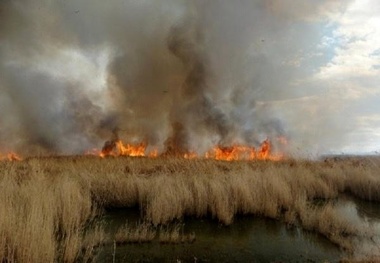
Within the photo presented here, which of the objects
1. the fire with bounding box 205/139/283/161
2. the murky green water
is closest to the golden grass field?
the murky green water

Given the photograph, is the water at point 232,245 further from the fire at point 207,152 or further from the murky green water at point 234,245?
the fire at point 207,152

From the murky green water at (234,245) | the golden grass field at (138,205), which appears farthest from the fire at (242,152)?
the murky green water at (234,245)

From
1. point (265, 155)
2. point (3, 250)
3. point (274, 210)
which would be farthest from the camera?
point (265, 155)

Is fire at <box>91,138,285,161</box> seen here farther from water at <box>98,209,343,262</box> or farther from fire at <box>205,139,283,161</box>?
water at <box>98,209,343,262</box>

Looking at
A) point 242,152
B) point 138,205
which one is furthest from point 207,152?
point 138,205

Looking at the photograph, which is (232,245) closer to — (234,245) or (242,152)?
(234,245)

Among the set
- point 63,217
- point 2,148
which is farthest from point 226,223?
point 2,148

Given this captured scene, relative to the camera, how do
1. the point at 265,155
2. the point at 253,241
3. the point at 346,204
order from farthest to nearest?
1. the point at 265,155
2. the point at 346,204
3. the point at 253,241

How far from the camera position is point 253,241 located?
1176 cm

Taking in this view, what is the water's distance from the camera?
9.87 metres

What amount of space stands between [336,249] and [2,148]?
35599mm

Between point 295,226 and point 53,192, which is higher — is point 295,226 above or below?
below

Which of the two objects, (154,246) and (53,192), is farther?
(53,192)

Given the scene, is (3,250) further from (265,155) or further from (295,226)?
(265,155)
